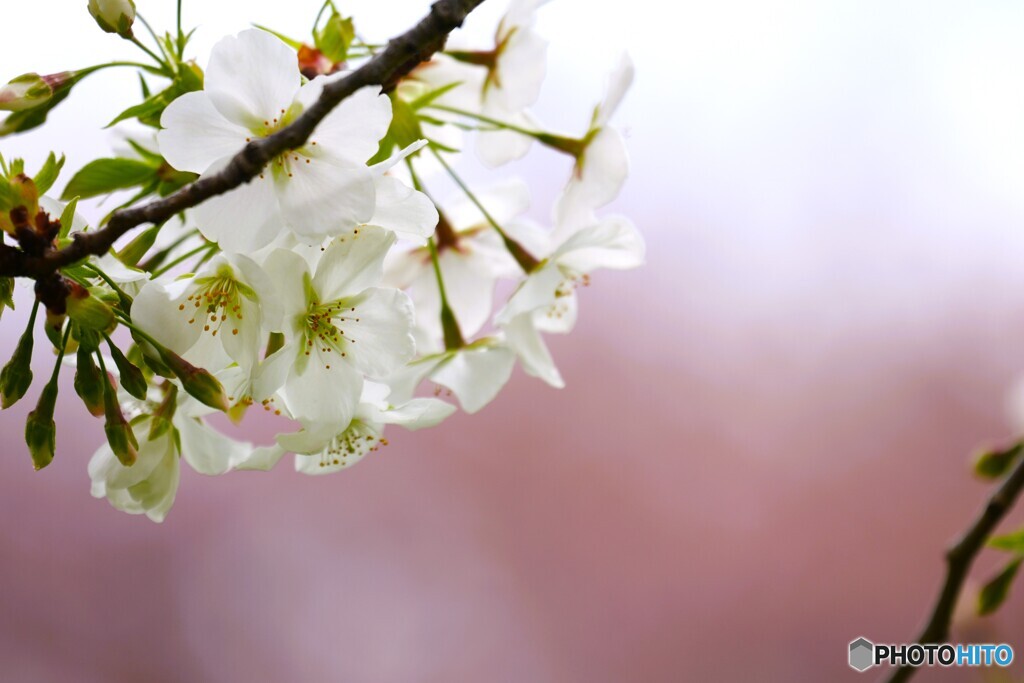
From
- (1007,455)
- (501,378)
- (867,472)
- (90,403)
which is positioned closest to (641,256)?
(501,378)

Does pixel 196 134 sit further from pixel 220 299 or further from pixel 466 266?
pixel 466 266

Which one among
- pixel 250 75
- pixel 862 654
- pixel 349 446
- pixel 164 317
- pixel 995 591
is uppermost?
pixel 250 75

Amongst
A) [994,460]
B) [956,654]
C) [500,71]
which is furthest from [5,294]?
[956,654]

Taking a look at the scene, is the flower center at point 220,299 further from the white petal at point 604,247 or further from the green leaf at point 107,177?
the white petal at point 604,247

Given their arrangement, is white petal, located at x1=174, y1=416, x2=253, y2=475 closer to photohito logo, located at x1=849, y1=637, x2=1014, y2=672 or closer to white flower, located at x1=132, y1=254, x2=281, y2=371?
white flower, located at x1=132, y1=254, x2=281, y2=371

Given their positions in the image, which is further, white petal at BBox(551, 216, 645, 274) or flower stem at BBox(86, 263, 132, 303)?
white petal at BBox(551, 216, 645, 274)

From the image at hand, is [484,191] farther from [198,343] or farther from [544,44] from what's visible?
[198,343]

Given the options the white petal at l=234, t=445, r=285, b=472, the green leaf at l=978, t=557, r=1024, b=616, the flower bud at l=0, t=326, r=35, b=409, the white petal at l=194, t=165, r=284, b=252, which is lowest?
the green leaf at l=978, t=557, r=1024, b=616

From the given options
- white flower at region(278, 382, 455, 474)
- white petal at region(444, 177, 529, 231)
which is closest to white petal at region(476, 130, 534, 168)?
white petal at region(444, 177, 529, 231)

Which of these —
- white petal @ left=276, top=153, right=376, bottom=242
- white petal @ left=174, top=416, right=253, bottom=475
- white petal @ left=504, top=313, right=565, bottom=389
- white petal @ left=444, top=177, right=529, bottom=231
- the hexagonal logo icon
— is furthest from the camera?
the hexagonal logo icon
